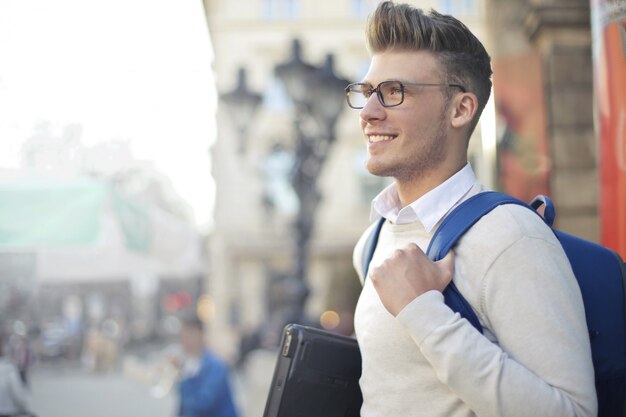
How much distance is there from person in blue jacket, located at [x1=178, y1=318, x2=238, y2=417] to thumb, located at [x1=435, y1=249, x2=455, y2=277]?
14.1ft

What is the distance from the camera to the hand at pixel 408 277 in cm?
169

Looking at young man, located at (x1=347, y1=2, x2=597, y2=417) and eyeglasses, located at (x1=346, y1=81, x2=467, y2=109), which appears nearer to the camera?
young man, located at (x1=347, y1=2, x2=597, y2=417)

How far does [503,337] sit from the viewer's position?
1646 mm

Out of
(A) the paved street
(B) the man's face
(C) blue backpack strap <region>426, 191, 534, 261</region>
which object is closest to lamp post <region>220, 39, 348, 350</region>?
(A) the paved street

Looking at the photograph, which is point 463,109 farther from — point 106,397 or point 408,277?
point 106,397

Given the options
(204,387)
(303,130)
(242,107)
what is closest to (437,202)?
(204,387)

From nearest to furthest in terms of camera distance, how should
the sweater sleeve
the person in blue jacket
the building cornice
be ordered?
the sweater sleeve, the person in blue jacket, the building cornice

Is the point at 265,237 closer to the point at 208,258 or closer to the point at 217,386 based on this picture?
the point at 208,258

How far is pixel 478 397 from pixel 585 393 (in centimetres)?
22

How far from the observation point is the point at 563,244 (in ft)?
5.94

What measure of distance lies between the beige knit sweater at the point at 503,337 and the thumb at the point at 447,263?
0.8 inches

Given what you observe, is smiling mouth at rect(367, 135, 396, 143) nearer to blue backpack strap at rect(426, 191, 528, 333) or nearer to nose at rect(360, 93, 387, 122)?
nose at rect(360, 93, 387, 122)

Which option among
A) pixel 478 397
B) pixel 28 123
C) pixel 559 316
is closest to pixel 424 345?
pixel 478 397

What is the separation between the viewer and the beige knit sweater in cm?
158
